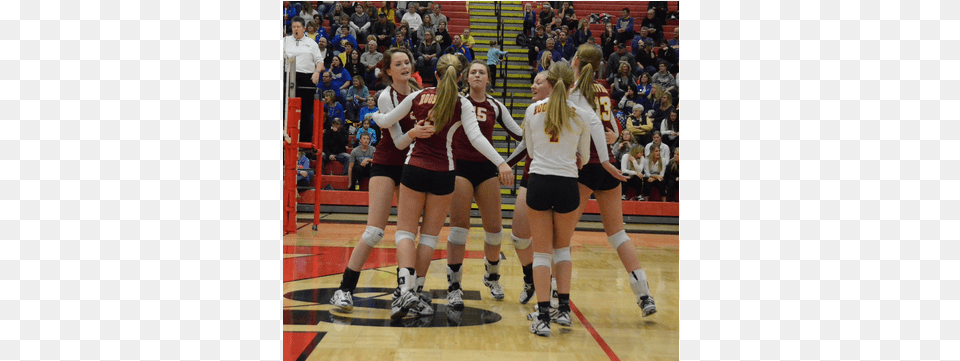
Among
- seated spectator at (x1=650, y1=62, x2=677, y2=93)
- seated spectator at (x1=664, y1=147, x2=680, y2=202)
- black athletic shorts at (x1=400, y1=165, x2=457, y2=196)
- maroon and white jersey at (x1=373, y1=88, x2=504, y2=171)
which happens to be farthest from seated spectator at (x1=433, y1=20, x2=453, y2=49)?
black athletic shorts at (x1=400, y1=165, x2=457, y2=196)

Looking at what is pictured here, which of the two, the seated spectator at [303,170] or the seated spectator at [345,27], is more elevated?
the seated spectator at [345,27]

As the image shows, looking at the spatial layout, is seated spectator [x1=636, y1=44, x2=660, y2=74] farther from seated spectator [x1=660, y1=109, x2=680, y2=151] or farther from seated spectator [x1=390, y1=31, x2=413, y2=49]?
seated spectator [x1=390, y1=31, x2=413, y2=49]

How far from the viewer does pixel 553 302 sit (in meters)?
4.23

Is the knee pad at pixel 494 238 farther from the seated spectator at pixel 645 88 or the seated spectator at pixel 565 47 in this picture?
the seated spectator at pixel 565 47

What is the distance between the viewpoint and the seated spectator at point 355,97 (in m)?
11.1

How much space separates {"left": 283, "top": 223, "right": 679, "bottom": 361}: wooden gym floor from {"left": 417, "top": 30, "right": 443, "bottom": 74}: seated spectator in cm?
598

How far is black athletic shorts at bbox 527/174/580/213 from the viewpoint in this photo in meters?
3.64

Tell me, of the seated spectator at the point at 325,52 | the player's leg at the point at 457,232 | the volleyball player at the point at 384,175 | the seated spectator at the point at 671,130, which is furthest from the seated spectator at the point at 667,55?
the volleyball player at the point at 384,175

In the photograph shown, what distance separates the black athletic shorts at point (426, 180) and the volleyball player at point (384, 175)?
9.8 inches

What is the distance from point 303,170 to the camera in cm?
877

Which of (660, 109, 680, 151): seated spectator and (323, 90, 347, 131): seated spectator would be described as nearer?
(660, 109, 680, 151): seated spectator
